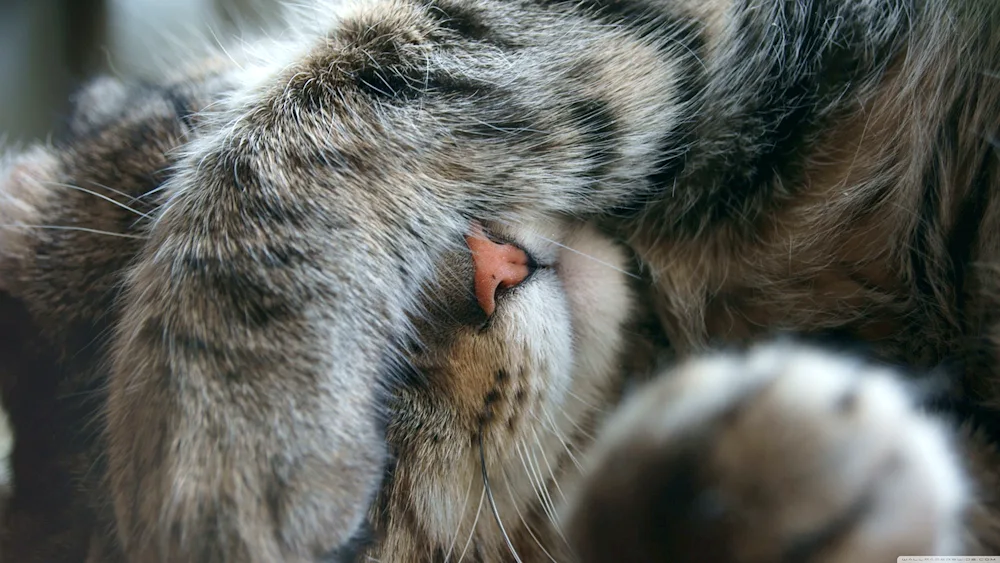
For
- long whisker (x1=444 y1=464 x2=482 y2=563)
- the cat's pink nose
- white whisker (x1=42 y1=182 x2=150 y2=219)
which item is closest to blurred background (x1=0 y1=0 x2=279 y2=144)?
white whisker (x1=42 y1=182 x2=150 y2=219)

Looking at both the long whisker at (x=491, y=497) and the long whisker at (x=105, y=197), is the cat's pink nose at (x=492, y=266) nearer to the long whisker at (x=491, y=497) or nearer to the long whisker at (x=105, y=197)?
the long whisker at (x=491, y=497)

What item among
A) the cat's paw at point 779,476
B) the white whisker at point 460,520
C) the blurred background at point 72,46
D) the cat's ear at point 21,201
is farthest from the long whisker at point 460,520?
the blurred background at point 72,46

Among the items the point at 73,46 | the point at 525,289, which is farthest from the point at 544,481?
the point at 73,46

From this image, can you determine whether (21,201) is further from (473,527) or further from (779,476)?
(779,476)

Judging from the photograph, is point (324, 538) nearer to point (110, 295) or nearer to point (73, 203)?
point (110, 295)

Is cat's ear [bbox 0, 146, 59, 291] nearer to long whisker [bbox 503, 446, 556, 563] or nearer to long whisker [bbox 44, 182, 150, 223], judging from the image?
long whisker [bbox 44, 182, 150, 223]

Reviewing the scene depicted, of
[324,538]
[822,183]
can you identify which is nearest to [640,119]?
[822,183]
